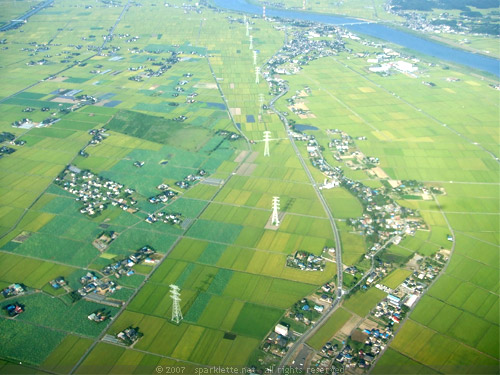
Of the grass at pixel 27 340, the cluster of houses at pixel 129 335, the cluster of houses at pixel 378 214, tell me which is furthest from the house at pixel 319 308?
the grass at pixel 27 340

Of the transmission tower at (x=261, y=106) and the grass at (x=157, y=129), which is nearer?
the grass at (x=157, y=129)

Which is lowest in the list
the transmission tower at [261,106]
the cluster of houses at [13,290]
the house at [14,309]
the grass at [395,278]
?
the grass at [395,278]

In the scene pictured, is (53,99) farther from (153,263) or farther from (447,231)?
(447,231)

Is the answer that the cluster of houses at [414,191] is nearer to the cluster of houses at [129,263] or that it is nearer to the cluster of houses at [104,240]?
the cluster of houses at [129,263]

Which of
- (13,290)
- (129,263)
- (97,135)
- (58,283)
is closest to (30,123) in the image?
(97,135)

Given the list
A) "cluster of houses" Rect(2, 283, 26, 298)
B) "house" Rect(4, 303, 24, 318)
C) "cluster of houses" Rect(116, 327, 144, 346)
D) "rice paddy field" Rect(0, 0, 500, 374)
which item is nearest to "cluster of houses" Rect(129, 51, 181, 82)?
"rice paddy field" Rect(0, 0, 500, 374)

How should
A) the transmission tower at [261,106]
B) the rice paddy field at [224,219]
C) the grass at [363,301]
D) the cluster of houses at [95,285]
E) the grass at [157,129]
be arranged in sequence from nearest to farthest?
1. the rice paddy field at [224,219]
2. the grass at [363,301]
3. the cluster of houses at [95,285]
4. the grass at [157,129]
5. the transmission tower at [261,106]

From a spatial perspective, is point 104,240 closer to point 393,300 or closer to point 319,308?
point 319,308

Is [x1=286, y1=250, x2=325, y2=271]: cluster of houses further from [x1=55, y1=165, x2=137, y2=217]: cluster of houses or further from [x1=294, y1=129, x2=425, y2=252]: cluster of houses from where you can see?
[x1=55, y1=165, x2=137, y2=217]: cluster of houses
